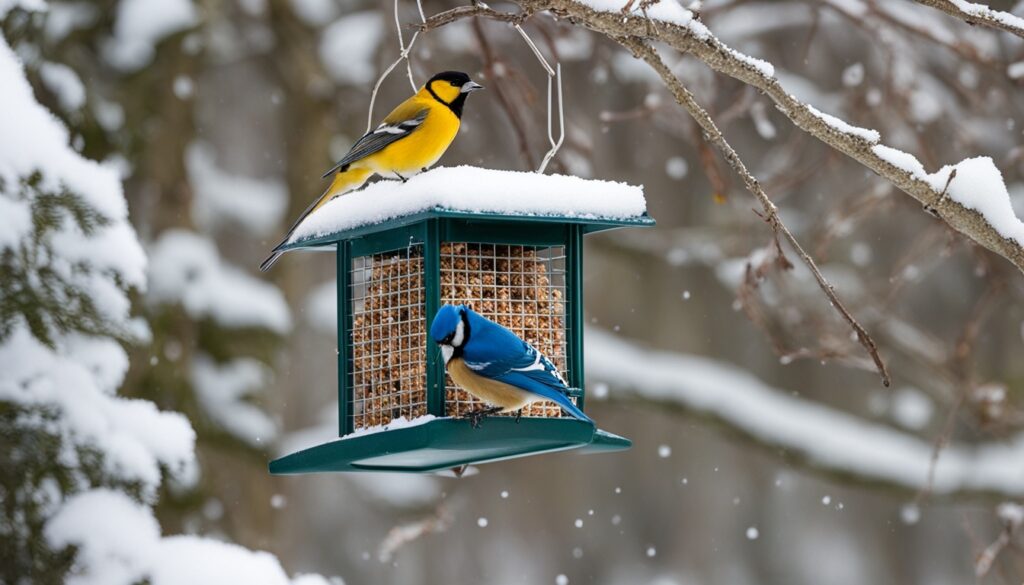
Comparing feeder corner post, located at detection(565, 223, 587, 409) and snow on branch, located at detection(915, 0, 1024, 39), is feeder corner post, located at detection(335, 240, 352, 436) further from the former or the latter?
snow on branch, located at detection(915, 0, 1024, 39)

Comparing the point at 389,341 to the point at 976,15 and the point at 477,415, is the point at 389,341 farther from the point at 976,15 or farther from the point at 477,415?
the point at 976,15

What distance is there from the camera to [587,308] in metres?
11.8

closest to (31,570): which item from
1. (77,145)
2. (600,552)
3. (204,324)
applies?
(77,145)

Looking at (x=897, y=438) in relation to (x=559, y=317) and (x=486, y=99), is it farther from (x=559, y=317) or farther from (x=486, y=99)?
(x=559, y=317)

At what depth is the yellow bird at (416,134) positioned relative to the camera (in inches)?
188

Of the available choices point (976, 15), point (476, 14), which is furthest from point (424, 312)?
point (976, 15)

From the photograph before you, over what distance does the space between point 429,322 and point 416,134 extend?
2.19 feet

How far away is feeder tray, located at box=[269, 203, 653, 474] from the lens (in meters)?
4.28

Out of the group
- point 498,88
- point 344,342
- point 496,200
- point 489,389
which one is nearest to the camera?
point 489,389

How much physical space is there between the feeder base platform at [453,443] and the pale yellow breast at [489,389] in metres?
0.09

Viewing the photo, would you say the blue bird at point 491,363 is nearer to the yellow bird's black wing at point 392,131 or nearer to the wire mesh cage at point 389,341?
the wire mesh cage at point 389,341

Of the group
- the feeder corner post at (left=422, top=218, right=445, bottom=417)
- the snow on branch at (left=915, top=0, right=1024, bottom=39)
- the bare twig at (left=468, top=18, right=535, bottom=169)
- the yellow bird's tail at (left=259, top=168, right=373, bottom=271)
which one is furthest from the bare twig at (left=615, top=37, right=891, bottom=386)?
the bare twig at (left=468, top=18, right=535, bottom=169)

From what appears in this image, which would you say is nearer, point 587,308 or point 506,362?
point 506,362

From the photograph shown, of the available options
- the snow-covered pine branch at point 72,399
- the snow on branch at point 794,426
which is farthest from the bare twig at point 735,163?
the snow on branch at point 794,426
